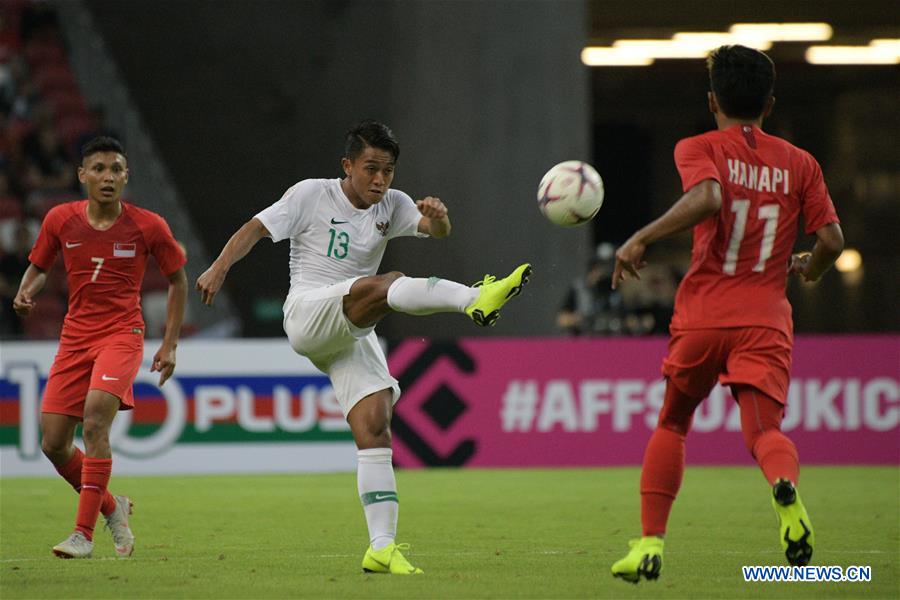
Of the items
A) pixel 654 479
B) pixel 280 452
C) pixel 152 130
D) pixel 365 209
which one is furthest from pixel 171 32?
pixel 654 479

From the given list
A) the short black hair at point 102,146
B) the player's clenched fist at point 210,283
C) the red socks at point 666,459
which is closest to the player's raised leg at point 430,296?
the player's clenched fist at point 210,283

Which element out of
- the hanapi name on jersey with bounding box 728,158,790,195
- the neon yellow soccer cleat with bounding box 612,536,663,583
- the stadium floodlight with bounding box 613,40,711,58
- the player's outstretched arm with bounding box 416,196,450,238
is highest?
the stadium floodlight with bounding box 613,40,711,58

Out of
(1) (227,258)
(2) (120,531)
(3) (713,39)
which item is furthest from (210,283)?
(3) (713,39)

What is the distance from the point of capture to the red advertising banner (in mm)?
13656

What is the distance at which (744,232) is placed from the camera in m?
5.74

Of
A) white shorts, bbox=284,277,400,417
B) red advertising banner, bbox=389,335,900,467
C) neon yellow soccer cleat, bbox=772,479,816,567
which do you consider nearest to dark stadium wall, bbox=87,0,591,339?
red advertising banner, bbox=389,335,900,467

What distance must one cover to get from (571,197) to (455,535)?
2.86 m

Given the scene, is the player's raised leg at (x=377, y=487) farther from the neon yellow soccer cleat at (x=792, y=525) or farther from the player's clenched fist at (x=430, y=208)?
the neon yellow soccer cleat at (x=792, y=525)

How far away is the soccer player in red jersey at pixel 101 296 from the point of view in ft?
24.4

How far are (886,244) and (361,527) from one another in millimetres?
19684

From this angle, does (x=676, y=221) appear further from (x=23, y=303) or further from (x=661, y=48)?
(x=661, y=48)

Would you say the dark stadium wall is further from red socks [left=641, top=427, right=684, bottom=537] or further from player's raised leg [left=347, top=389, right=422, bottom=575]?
red socks [left=641, top=427, right=684, bottom=537]

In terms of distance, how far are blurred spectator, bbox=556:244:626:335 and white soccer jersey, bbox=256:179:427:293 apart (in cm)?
807

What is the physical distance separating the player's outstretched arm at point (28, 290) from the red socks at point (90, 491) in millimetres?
885
